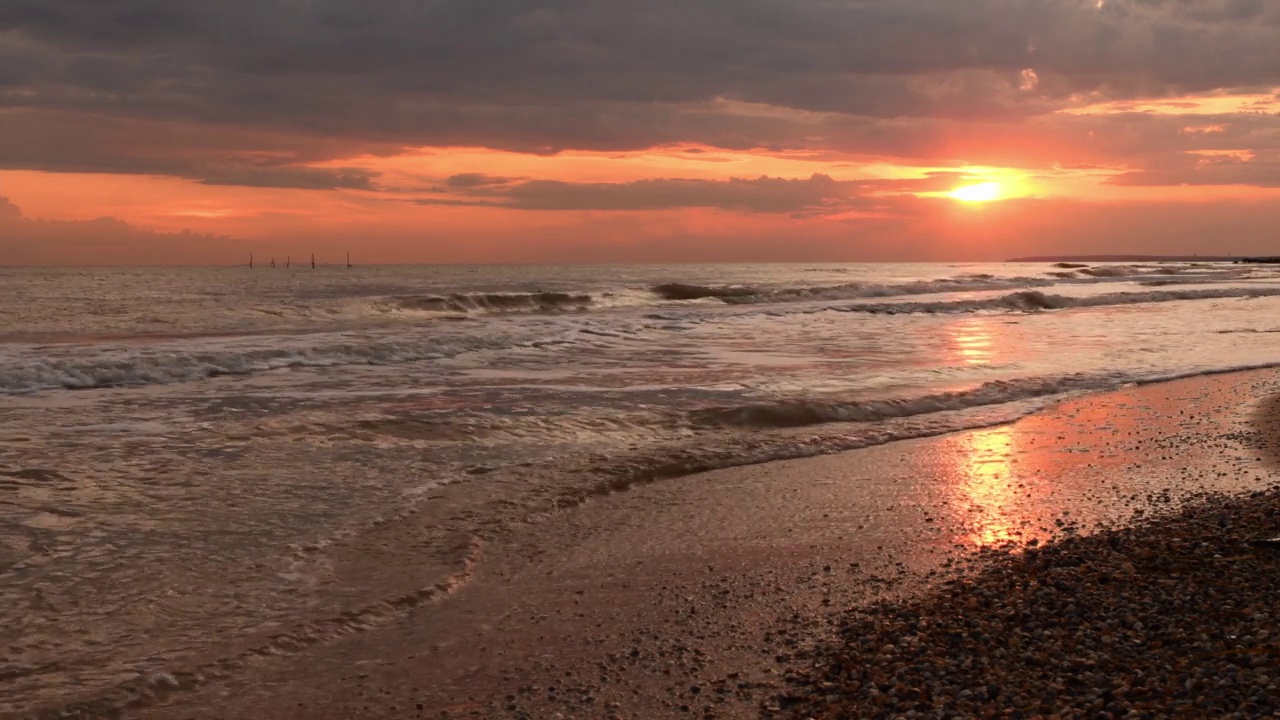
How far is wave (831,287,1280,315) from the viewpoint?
3625 centimetres

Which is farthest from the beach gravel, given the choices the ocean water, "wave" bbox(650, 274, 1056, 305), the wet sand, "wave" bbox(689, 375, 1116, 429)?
"wave" bbox(650, 274, 1056, 305)

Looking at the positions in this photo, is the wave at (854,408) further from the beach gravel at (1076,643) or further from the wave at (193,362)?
the wave at (193,362)

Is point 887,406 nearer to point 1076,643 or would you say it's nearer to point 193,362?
point 1076,643

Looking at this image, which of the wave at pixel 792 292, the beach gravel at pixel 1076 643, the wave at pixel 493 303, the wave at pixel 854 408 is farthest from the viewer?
the wave at pixel 792 292

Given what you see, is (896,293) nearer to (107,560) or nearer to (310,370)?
(310,370)

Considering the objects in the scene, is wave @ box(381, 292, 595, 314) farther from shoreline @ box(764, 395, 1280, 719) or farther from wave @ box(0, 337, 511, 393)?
shoreline @ box(764, 395, 1280, 719)

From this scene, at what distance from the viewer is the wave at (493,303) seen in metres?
40.3

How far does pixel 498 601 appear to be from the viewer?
5.40 meters

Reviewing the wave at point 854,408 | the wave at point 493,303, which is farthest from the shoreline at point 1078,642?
the wave at point 493,303

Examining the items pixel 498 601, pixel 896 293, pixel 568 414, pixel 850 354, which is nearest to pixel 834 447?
pixel 568 414

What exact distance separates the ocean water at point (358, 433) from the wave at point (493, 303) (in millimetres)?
14434

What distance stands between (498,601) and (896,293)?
46672mm

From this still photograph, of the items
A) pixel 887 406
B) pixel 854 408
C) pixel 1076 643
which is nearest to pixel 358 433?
pixel 854 408

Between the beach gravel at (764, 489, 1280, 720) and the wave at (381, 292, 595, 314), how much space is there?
35.1 metres
